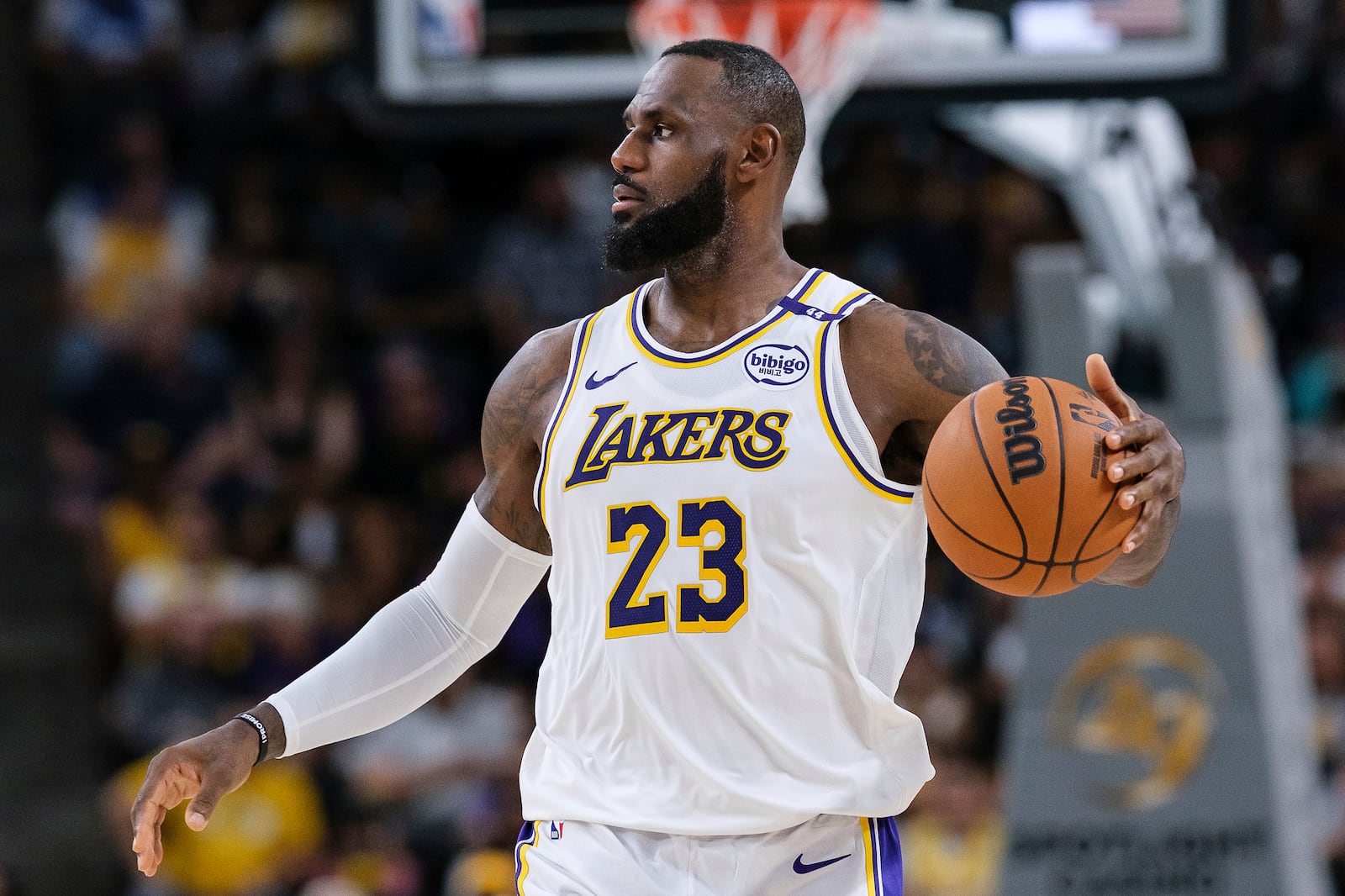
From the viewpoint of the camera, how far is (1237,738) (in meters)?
7.12

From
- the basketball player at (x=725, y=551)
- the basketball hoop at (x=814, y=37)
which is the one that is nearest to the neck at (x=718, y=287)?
the basketball player at (x=725, y=551)

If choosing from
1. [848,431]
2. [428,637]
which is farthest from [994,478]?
[428,637]

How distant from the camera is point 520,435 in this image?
3900 millimetres

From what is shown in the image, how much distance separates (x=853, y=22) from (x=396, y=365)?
454 centimetres

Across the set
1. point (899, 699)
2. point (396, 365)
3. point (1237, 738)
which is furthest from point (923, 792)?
point (396, 365)

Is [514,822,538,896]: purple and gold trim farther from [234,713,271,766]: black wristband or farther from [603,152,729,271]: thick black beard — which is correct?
[603,152,729,271]: thick black beard

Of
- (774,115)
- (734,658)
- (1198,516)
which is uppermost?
(774,115)

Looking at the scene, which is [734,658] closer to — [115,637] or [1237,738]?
[1237,738]

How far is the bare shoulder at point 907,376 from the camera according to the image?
3.51m

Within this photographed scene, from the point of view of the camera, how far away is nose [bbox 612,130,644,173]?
3.72 m

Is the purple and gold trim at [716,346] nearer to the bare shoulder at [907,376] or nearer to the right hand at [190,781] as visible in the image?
the bare shoulder at [907,376]

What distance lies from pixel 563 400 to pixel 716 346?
0.35 m

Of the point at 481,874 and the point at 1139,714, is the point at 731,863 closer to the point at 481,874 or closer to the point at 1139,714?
the point at 1139,714

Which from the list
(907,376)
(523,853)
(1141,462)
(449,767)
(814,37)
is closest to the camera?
(1141,462)
